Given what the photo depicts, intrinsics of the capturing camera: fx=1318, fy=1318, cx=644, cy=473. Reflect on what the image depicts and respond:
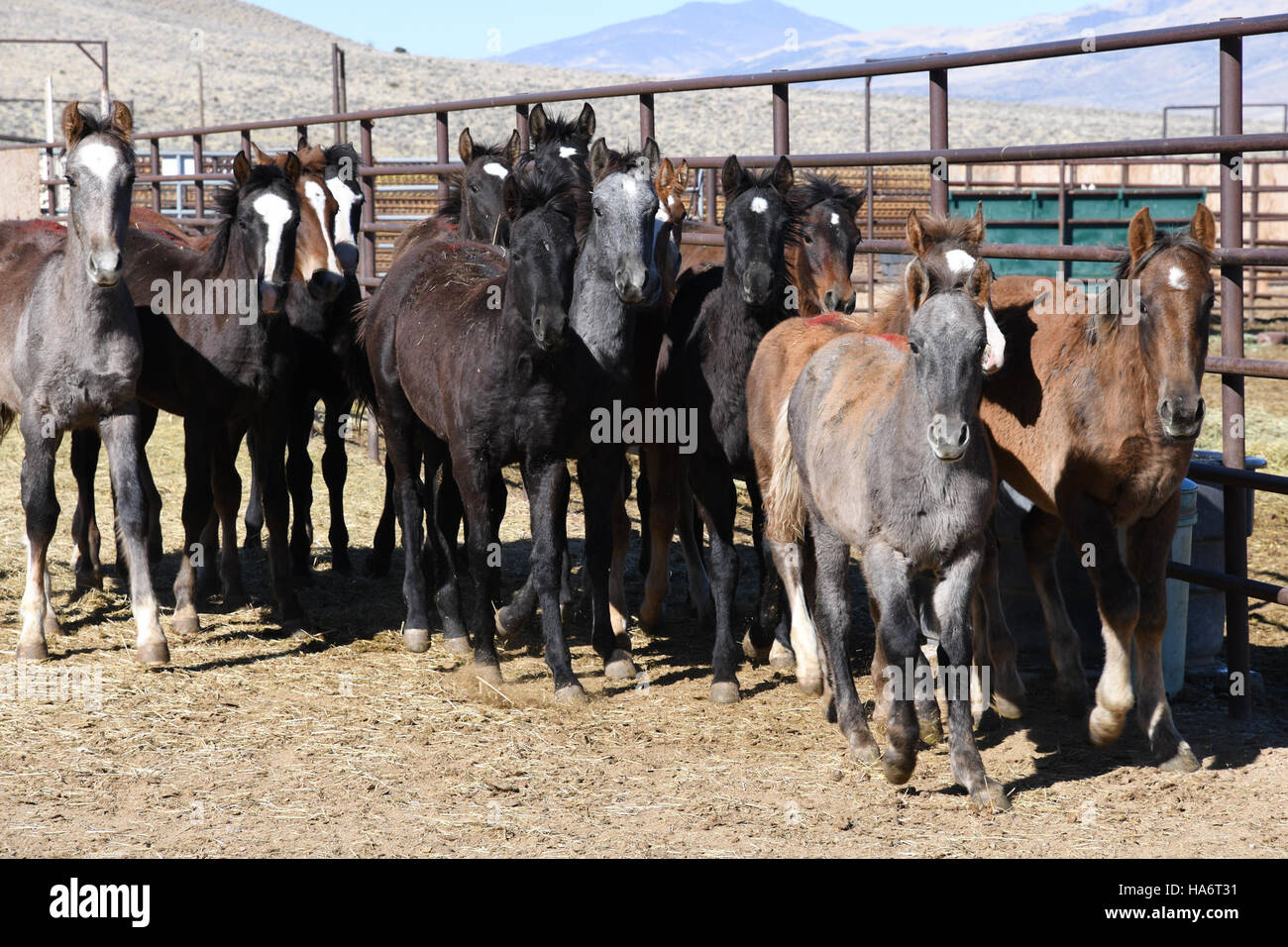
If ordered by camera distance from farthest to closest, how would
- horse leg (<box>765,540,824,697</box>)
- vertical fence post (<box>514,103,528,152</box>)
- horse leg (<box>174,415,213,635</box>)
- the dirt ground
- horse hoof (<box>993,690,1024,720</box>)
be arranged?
vertical fence post (<box>514,103,528,152</box>) < horse leg (<box>174,415,213,635</box>) < horse leg (<box>765,540,824,697</box>) < horse hoof (<box>993,690,1024,720</box>) < the dirt ground

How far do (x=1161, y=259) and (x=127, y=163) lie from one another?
4248 millimetres

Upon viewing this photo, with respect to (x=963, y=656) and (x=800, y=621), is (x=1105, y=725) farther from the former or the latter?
(x=800, y=621)

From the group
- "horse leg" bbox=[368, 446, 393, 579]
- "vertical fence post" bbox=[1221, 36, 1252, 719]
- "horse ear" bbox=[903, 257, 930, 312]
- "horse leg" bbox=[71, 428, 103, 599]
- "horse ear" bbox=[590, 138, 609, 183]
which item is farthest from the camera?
"horse leg" bbox=[368, 446, 393, 579]

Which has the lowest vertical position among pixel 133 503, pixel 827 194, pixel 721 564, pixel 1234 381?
pixel 721 564

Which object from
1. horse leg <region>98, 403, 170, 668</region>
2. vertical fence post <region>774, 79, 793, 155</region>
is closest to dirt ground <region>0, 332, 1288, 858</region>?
horse leg <region>98, 403, 170, 668</region>

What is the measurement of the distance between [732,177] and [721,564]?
5.52 feet

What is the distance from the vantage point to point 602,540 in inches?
228

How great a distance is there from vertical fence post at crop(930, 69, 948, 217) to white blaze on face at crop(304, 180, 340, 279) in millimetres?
3098

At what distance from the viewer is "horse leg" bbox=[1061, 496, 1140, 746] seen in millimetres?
4484

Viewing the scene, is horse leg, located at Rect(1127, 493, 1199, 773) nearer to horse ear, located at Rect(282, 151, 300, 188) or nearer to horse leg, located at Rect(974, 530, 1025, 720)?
horse leg, located at Rect(974, 530, 1025, 720)

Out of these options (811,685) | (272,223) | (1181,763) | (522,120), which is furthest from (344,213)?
(1181,763)

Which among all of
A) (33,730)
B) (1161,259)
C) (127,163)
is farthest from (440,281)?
(1161,259)

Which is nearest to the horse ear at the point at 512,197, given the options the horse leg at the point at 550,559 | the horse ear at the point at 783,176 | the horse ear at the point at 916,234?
the horse leg at the point at 550,559

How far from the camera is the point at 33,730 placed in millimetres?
5109
